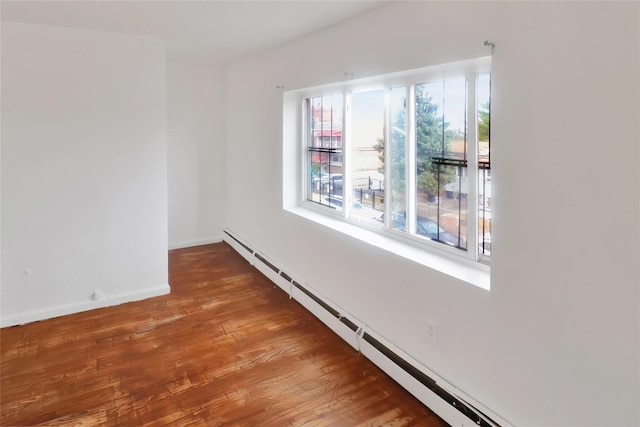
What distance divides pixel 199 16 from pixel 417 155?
1.88 metres

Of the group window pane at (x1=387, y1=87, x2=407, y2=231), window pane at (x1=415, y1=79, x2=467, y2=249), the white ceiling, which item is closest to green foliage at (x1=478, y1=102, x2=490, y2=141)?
window pane at (x1=415, y1=79, x2=467, y2=249)

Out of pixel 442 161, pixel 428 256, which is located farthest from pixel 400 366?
pixel 442 161

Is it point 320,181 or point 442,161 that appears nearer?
point 442,161

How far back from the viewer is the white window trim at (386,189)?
7.04ft

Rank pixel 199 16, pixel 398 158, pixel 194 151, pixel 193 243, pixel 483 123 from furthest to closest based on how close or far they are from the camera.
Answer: pixel 193 243 → pixel 194 151 → pixel 199 16 → pixel 398 158 → pixel 483 123

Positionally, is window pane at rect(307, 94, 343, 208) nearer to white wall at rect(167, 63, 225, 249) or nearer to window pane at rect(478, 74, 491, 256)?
window pane at rect(478, 74, 491, 256)

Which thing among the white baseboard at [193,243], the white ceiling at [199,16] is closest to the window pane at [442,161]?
the white ceiling at [199,16]

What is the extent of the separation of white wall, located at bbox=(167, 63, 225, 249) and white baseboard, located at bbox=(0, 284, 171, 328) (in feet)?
5.32

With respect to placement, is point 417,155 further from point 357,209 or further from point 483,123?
point 357,209

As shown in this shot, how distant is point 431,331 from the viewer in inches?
87.5

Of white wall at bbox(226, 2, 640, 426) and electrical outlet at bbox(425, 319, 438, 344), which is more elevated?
white wall at bbox(226, 2, 640, 426)

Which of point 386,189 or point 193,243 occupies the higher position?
point 386,189

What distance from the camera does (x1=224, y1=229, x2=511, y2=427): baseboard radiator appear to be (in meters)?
2.00

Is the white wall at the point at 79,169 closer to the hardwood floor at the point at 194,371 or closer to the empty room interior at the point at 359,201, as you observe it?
the empty room interior at the point at 359,201
